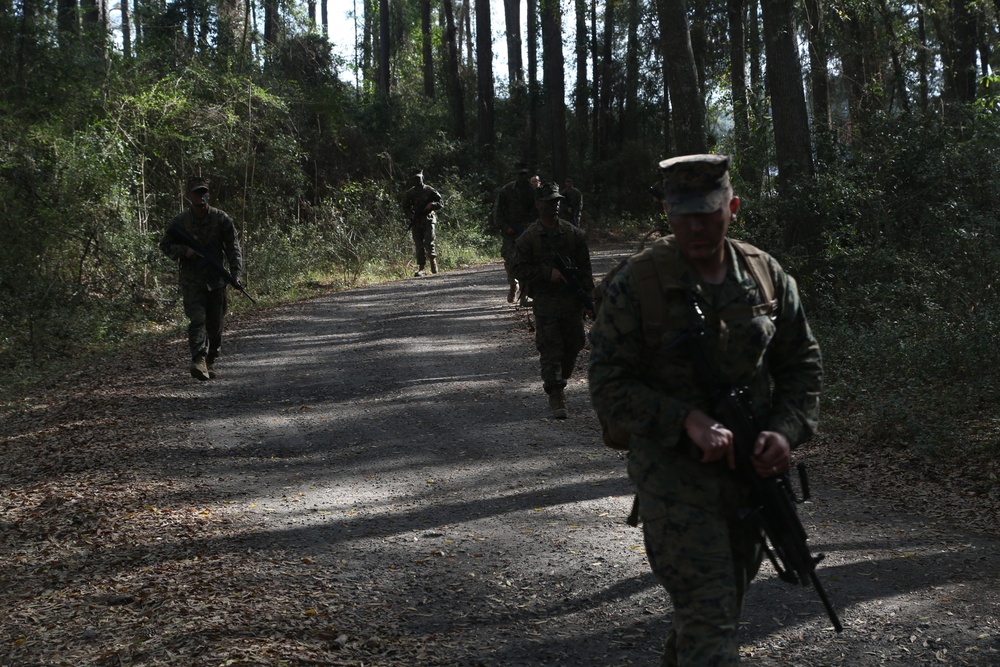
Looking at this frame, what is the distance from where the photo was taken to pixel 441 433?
920 cm

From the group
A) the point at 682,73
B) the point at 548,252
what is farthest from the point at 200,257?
the point at 682,73

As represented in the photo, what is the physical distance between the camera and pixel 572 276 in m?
9.23

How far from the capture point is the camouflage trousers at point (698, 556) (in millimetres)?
2967

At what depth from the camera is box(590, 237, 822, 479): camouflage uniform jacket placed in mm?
3082

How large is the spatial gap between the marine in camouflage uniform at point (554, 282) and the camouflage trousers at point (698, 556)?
19.8ft

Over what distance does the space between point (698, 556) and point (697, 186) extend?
1.15 m

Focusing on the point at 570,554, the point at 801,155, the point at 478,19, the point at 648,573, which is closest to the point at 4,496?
the point at 570,554

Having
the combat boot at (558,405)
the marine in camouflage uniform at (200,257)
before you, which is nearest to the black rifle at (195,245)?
the marine in camouflage uniform at (200,257)

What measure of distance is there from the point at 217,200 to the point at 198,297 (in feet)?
37.5

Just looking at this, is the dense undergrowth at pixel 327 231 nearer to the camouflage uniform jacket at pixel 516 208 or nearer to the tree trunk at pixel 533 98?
the camouflage uniform jacket at pixel 516 208

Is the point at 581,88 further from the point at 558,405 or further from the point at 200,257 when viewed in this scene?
the point at 558,405

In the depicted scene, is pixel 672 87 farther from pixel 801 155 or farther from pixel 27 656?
pixel 27 656

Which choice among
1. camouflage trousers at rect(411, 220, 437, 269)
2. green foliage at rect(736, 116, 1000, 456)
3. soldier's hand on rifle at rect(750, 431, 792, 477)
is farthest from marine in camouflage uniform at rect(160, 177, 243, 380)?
camouflage trousers at rect(411, 220, 437, 269)

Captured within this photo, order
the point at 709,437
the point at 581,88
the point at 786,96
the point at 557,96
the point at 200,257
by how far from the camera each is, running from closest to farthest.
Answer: the point at 709,437 → the point at 200,257 → the point at 786,96 → the point at 557,96 → the point at 581,88
